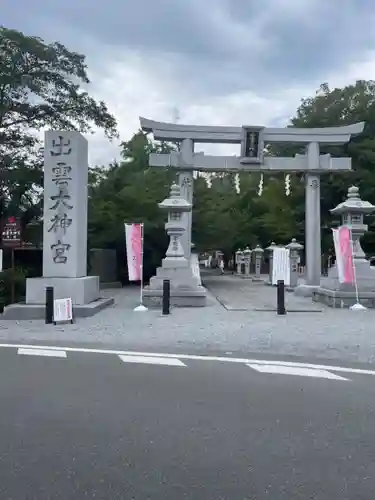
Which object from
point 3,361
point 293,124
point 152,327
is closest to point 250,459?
point 3,361

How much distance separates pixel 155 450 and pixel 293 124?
1480 inches

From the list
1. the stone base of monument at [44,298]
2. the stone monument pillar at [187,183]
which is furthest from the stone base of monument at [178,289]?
the stone monument pillar at [187,183]

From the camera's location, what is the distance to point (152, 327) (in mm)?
13992

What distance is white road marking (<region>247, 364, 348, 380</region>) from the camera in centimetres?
844

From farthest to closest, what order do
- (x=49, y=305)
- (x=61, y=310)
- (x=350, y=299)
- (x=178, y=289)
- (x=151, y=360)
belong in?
(x=178, y=289)
(x=350, y=299)
(x=61, y=310)
(x=49, y=305)
(x=151, y=360)

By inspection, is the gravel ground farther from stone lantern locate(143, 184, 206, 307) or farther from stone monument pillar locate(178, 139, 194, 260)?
stone monument pillar locate(178, 139, 194, 260)

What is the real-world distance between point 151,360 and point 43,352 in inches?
81.3

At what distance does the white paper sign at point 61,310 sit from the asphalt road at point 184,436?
6302 mm

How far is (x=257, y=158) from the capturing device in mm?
22578

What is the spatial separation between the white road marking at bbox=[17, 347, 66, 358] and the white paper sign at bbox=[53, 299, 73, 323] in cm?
403

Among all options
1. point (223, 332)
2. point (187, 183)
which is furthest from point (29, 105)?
point (223, 332)

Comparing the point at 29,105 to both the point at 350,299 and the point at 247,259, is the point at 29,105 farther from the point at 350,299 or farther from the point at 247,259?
the point at 247,259

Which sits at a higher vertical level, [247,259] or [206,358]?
[247,259]

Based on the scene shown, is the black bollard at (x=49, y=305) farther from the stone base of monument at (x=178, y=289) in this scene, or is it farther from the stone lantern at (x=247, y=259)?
the stone lantern at (x=247, y=259)
